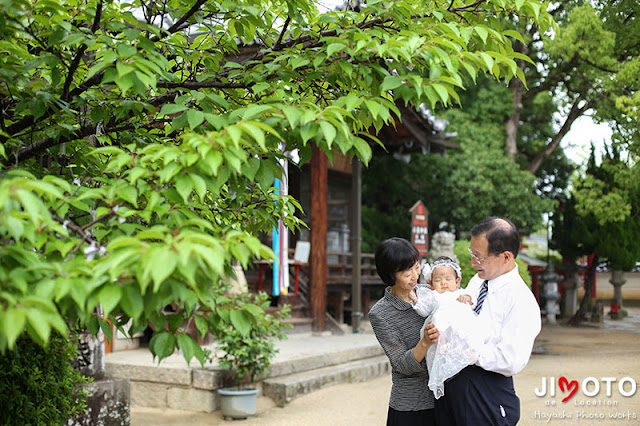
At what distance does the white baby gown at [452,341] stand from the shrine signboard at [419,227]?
924 centimetres

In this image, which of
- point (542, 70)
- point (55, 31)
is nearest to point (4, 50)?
point (55, 31)

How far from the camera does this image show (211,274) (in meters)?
1.93

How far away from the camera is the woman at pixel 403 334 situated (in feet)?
10.2

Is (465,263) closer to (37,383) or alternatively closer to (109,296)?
(37,383)

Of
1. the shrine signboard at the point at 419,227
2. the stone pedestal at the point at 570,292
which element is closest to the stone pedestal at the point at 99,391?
the shrine signboard at the point at 419,227

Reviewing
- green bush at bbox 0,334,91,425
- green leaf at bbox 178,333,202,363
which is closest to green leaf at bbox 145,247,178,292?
green leaf at bbox 178,333,202,363

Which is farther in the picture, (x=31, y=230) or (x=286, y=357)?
(x=286, y=357)

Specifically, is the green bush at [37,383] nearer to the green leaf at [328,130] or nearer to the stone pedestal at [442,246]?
the green leaf at [328,130]

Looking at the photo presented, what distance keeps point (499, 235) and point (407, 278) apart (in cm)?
53

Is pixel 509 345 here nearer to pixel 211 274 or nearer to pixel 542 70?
pixel 211 274

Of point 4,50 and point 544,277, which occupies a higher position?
point 4,50

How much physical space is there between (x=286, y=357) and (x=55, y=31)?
6959 millimetres

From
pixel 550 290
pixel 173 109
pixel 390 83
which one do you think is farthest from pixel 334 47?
pixel 550 290

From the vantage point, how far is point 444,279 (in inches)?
135
